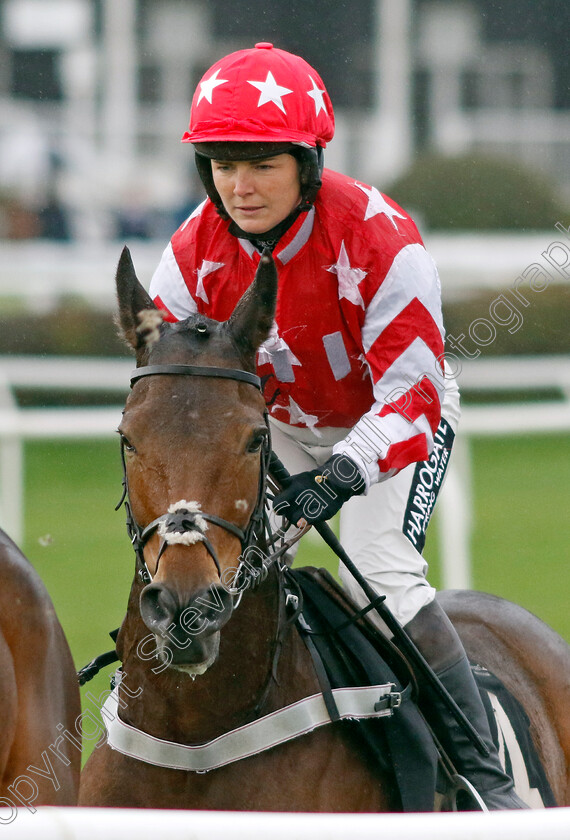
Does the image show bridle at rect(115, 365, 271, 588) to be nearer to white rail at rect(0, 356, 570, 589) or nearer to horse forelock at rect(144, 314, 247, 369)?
horse forelock at rect(144, 314, 247, 369)

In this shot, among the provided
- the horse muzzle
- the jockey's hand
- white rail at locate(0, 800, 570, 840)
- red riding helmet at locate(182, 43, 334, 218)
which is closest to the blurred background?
red riding helmet at locate(182, 43, 334, 218)

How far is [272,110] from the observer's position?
265 centimetres

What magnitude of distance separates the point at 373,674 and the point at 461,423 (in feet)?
14.7

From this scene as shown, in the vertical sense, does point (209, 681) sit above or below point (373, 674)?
above

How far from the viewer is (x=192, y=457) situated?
2.30 meters

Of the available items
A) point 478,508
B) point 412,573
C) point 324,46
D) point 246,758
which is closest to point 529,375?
point 478,508

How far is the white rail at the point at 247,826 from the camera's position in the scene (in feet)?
4.66

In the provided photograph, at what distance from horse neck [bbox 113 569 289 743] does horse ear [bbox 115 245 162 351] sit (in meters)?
0.52

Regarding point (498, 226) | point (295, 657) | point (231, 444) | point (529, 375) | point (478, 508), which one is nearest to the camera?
point (231, 444)

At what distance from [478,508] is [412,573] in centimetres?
678

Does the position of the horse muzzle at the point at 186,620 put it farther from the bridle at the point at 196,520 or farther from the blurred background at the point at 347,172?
the blurred background at the point at 347,172

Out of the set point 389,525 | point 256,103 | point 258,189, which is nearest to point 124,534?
point 389,525

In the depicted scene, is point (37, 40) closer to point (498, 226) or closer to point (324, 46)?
point (324, 46)

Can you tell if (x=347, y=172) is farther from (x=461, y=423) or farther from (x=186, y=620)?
(x=186, y=620)
